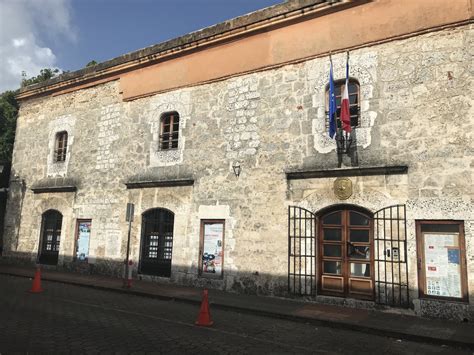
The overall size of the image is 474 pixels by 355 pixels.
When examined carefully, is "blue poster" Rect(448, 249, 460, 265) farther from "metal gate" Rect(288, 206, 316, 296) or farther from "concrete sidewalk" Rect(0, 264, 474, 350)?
"metal gate" Rect(288, 206, 316, 296)

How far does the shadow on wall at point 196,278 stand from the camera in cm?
1036

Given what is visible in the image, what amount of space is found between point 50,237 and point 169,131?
6.77 m

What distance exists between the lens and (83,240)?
14.6 m

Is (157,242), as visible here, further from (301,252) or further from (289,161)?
(289,161)

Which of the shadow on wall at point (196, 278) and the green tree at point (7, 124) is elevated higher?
the green tree at point (7, 124)

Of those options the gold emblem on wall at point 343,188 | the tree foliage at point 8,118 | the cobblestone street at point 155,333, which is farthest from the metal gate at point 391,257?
the tree foliage at point 8,118

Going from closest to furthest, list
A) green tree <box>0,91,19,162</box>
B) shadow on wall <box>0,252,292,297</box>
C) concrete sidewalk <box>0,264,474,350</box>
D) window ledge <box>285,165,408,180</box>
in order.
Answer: concrete sidewalk <box>0,264,474,350</box>
window ledge <box>285,165,408,180</box>
shadow on wall <box>0,252,292,297</box>
green tree <box>0,91,19,162</box>

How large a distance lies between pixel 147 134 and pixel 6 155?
59.2 ft

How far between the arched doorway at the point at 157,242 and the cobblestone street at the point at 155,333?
319 centimetres

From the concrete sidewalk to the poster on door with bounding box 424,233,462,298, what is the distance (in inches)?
25.5

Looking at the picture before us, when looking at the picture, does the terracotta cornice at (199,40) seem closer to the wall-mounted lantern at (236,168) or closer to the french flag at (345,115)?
the french flag at (345,115)

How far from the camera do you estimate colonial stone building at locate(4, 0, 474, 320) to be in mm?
8750

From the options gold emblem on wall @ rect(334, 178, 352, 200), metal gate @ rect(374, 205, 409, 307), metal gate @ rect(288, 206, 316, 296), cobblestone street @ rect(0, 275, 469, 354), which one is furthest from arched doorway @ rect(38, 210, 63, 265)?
metal gate @ rect(374, 205, 409, 307)

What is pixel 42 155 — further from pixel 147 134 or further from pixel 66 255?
pixel 147 134
